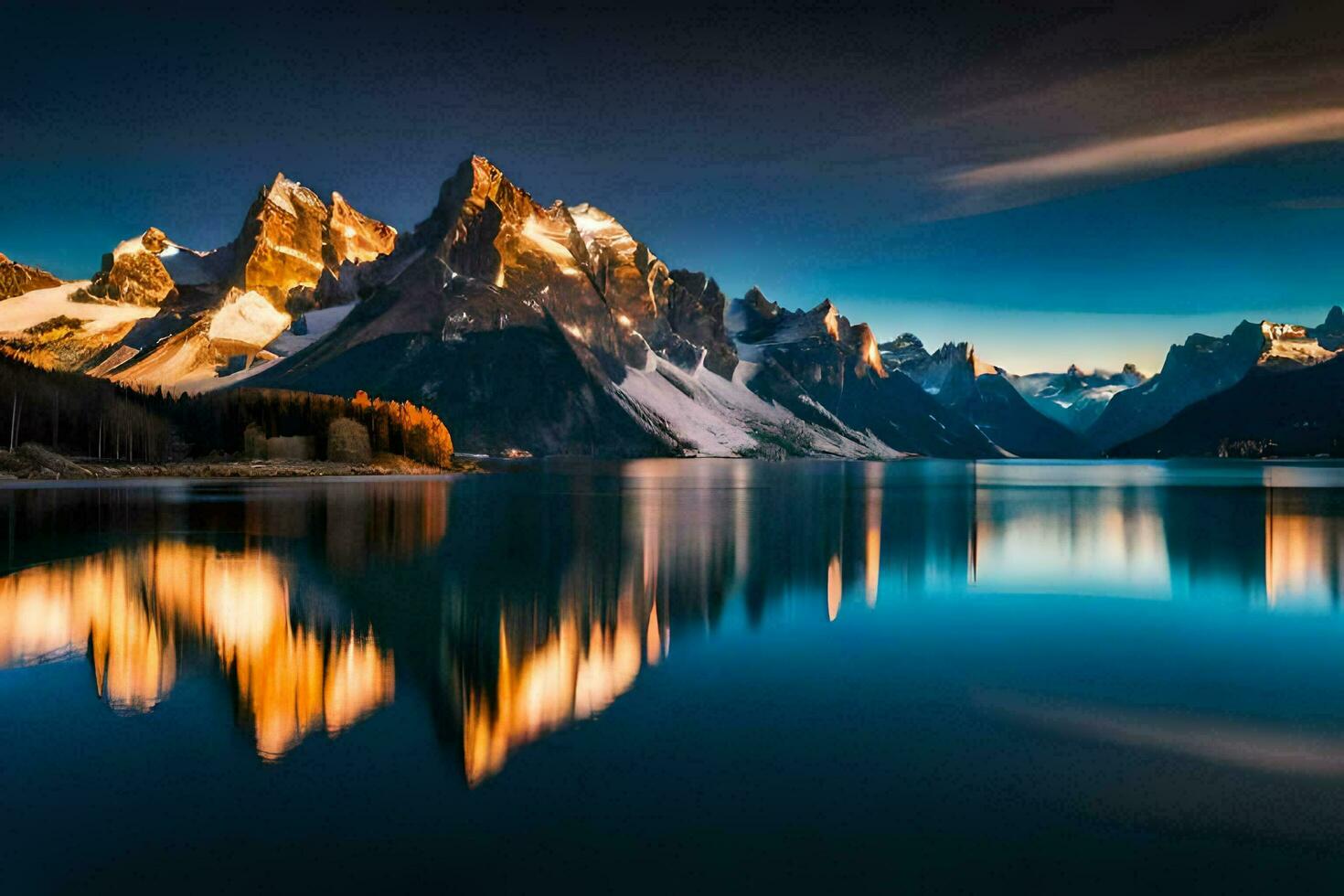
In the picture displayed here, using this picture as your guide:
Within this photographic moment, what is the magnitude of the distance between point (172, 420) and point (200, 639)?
14145 cm

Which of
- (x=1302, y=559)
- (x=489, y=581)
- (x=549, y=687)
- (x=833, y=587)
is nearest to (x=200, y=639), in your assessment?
(x=549, y=687)

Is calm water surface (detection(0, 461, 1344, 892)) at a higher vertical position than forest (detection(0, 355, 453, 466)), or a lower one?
lower

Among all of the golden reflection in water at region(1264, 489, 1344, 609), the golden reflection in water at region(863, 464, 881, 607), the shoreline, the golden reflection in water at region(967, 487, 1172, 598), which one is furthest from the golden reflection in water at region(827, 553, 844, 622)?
the shoreline

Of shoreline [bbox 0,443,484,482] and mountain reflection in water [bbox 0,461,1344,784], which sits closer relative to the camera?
mountain reflection in water [bbox 0,461,1344,784]

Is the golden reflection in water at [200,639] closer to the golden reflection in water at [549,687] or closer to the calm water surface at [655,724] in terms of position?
the calm water surface at [655,724]

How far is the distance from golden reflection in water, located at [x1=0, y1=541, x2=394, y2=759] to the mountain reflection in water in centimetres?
9

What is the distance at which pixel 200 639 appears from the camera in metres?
23.4

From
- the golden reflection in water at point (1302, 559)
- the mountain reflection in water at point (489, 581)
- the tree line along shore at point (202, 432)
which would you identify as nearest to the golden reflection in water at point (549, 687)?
the mountain reflection in water at point (489, 581)

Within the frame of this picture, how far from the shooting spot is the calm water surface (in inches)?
459

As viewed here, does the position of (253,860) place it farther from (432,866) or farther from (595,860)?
(595,860)

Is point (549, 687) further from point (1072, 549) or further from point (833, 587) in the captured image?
point (1072, 549)

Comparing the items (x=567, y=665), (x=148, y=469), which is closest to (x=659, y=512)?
(x=567, y=665)

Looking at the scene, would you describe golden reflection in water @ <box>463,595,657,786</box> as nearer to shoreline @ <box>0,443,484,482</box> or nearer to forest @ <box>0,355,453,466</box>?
shoreline @ <box>0,443,484,482</box>

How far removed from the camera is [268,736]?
633 inches
